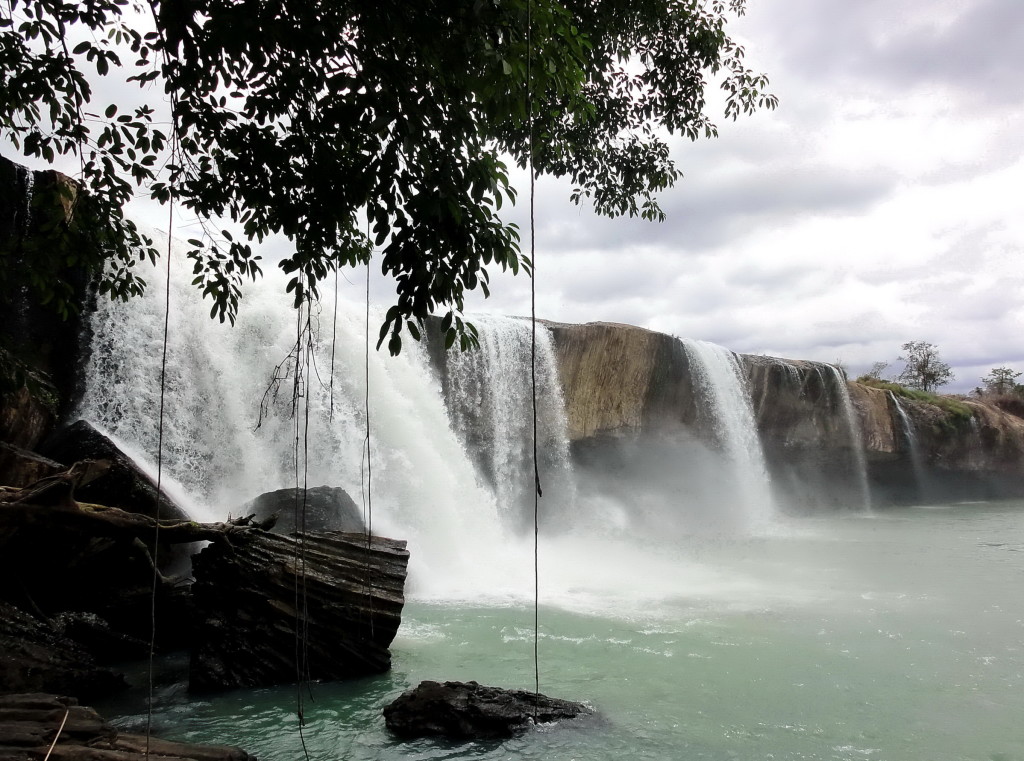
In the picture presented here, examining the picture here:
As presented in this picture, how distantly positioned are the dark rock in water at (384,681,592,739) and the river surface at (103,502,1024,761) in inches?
5.2

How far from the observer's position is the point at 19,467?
700 centimetres

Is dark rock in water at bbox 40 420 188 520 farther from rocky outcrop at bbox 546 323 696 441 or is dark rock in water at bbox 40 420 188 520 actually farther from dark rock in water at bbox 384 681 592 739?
rocky outcrop at bbox 546 323 696 441

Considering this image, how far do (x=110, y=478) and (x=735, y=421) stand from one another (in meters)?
17.4

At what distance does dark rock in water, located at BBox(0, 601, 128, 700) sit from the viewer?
521cm

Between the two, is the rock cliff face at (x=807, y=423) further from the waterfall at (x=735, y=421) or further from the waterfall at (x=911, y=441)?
the waterfall at (x=735, y=421)

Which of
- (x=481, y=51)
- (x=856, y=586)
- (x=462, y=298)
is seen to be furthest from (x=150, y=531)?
(x=856, y=586)

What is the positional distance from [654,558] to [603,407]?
587 cm

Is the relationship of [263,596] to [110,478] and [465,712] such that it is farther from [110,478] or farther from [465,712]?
[110,478]

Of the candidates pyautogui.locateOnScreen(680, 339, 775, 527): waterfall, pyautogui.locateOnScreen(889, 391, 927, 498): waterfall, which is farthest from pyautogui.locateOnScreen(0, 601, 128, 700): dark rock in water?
pyautogui.locateOnScreen(889, 391, 927, 498): waterfall

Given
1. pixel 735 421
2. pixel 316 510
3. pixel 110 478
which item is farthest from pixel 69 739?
pixel 735 421

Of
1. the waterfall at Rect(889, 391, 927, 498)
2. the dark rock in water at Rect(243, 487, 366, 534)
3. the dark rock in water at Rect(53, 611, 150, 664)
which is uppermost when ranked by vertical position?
the waterfall at Rect(889, 391, 927, 498)

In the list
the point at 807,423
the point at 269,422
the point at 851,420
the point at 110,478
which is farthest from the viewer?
the point at 851,420

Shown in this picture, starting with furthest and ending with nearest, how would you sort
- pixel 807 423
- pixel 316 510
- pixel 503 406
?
pixel 807 423
pixel 503 406
pixel 316 510

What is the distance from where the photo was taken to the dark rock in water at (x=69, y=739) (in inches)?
137
